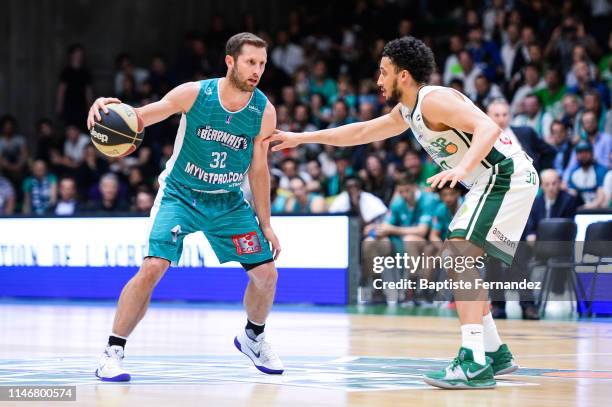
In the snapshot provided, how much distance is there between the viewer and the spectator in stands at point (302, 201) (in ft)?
52.4

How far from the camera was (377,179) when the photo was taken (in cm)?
1623

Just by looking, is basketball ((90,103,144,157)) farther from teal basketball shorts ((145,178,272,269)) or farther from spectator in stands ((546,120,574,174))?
spectator in stands ((546,120,574,174))

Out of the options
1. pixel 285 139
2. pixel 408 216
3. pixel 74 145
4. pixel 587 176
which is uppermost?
pixel 74 145

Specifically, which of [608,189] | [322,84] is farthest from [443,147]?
[322,84]

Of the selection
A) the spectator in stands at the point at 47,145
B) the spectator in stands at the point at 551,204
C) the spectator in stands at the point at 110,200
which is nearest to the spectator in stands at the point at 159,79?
the spectator in stands at the point at 47,145

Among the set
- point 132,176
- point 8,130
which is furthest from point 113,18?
point 132,176

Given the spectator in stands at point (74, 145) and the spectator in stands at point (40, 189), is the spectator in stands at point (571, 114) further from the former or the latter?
the spectator in stands at point (74, 145)

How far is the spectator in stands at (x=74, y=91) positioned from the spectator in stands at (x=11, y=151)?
3.46 feet

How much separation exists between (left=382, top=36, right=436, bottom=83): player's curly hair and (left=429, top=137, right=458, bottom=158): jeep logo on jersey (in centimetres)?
37

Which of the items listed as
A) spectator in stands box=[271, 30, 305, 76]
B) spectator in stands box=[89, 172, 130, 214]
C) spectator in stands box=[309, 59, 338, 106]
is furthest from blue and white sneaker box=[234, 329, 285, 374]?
spectator in stands box=[271, 30, 305, 76]

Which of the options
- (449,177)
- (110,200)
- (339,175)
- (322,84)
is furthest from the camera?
(322,84)

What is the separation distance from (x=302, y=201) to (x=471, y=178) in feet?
30.6

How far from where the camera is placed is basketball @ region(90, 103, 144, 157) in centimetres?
684

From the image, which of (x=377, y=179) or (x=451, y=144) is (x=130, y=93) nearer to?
(x=377, y=179)
